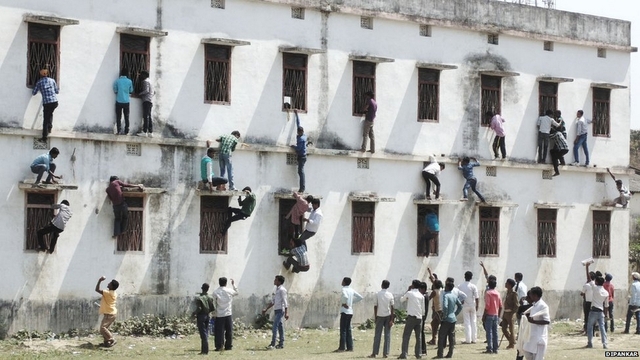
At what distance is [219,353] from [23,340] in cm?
371

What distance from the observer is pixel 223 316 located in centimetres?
2309

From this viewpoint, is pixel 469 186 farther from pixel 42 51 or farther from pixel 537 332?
pixel 537 332

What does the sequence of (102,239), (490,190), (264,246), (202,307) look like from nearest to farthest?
(202,307) < (102,239) < (264,246) < (490,190)

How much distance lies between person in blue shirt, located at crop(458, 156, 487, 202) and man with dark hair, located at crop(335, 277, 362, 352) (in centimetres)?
692

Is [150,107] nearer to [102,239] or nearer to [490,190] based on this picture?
[102,239]

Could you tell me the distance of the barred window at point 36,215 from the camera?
949 inches

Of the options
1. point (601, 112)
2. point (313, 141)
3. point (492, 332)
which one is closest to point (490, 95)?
point (601, 112)

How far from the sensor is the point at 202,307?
74.3 ft

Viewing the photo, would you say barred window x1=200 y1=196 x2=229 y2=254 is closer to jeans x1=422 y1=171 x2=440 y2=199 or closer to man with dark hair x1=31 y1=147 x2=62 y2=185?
man with dark hair x1=31 y1=147 x2=62 y2=185

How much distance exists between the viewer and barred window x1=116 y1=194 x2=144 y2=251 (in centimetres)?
2523

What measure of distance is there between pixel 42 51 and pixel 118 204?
3.28 m

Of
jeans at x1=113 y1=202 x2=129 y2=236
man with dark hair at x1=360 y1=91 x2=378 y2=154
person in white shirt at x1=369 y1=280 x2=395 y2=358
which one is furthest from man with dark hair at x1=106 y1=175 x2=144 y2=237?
man with dark hair at x1=360 y1=91 x2=378 y2=154

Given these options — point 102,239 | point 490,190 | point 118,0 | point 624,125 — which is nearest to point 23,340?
point 102,239

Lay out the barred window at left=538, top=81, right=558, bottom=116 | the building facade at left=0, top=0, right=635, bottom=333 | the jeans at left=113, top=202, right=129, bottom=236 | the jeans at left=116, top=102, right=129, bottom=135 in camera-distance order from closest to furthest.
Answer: the building facade at left=0, top=0, right=635, bottom=333 → the jeans at left=113, top=202, right=129, bottom=236 → the jeans at left=116, top=102, right=129, bottom=135 → the barred window at left=538, top=81, right=558, bottom=116
